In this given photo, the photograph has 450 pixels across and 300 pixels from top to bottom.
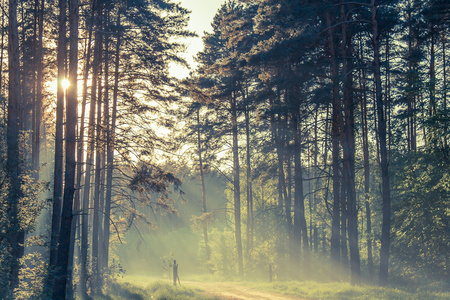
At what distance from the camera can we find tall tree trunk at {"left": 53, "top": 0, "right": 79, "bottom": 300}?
36.1 feet

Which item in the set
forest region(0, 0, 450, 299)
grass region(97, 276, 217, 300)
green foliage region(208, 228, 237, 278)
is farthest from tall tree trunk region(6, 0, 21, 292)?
green foliage region(208, 228, 237, 278)

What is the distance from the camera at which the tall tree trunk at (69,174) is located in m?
11.0

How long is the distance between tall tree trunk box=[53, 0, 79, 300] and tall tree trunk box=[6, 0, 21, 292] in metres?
1.62

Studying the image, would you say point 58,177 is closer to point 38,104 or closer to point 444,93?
point 38,104

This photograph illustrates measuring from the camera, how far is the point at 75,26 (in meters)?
11.7

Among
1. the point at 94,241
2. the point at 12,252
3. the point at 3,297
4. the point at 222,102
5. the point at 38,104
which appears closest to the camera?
the point at 3,297

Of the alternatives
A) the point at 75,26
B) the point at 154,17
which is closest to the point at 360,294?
the point at 75,26

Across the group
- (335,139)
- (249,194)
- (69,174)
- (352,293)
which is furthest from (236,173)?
(69,174)

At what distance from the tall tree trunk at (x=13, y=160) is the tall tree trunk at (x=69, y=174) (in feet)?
5.32

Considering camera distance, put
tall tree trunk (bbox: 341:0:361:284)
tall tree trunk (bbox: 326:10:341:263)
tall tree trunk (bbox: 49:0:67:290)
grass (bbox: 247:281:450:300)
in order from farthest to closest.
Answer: tall tree trunk (bbox: 326:10:341:263), tall tree trunk (bbox: 341:0:361:284), grass (bbox: 247:281:450:300), tall tree trunk (bbox: 49:0:67:290)

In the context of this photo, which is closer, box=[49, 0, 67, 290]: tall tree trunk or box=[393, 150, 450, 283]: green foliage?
box=[49, 0, 67, 290]: tall tree trunk

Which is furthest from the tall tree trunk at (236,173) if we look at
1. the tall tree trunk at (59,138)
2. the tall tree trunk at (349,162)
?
the tall tree trunk at (59,138)

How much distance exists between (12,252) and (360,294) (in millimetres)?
11771

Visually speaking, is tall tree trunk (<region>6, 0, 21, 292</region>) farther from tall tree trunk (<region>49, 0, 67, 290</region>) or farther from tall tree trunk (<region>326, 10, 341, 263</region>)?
tall tree trunk (<region>326, 10, 341, 263</region>)
